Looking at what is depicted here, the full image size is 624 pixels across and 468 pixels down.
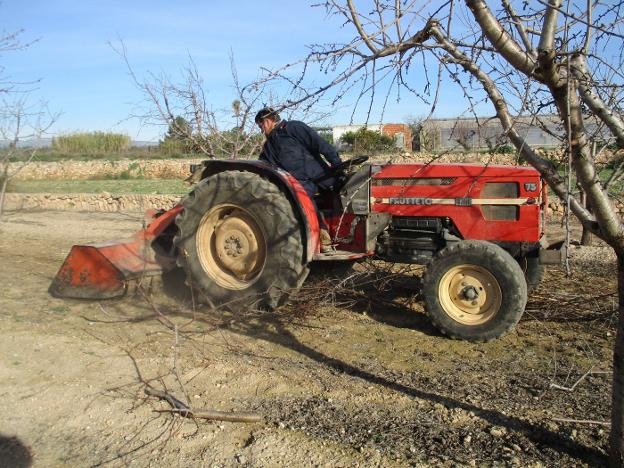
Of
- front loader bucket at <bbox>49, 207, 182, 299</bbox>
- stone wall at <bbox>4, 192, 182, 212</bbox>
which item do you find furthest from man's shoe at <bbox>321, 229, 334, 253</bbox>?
stone wall at <bbox>4, 192, 182, 212</bbox>

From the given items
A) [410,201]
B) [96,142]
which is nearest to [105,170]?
[96,142]

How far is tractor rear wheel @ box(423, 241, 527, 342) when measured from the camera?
4.40 m

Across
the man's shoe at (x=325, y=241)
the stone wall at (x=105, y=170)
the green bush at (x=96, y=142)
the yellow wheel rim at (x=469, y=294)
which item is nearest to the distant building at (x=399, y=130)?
the man's shoe at (x=325, y=241)

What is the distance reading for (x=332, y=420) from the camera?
320cm

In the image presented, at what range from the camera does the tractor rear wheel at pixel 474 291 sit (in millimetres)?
4398

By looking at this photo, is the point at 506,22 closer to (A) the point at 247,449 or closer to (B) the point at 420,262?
(A) the point at 247,449

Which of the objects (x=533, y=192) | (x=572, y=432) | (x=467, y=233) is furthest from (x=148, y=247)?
(x=572, y=432)

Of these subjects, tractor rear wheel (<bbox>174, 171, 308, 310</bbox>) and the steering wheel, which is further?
the steering wheel

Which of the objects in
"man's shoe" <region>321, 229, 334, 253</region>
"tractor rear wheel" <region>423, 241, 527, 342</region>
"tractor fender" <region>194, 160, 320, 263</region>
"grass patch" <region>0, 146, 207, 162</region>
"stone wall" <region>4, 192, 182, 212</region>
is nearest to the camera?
"tractor rear wheel" <region>423, 241, 527, 342</region>

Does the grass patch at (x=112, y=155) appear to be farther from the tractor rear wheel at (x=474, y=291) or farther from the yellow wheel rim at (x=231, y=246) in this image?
the tractor rear wheel at (x=474, y=291)

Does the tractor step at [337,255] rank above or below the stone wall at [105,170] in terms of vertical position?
below

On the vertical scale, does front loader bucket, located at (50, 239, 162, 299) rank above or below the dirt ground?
above

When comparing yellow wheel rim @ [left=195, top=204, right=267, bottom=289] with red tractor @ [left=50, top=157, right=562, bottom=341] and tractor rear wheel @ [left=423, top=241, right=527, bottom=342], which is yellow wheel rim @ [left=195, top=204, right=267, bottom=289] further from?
tractor rear wheel @ [left=423, top=241, right=527, bottom=342]

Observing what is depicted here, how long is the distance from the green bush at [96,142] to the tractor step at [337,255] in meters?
38.0
